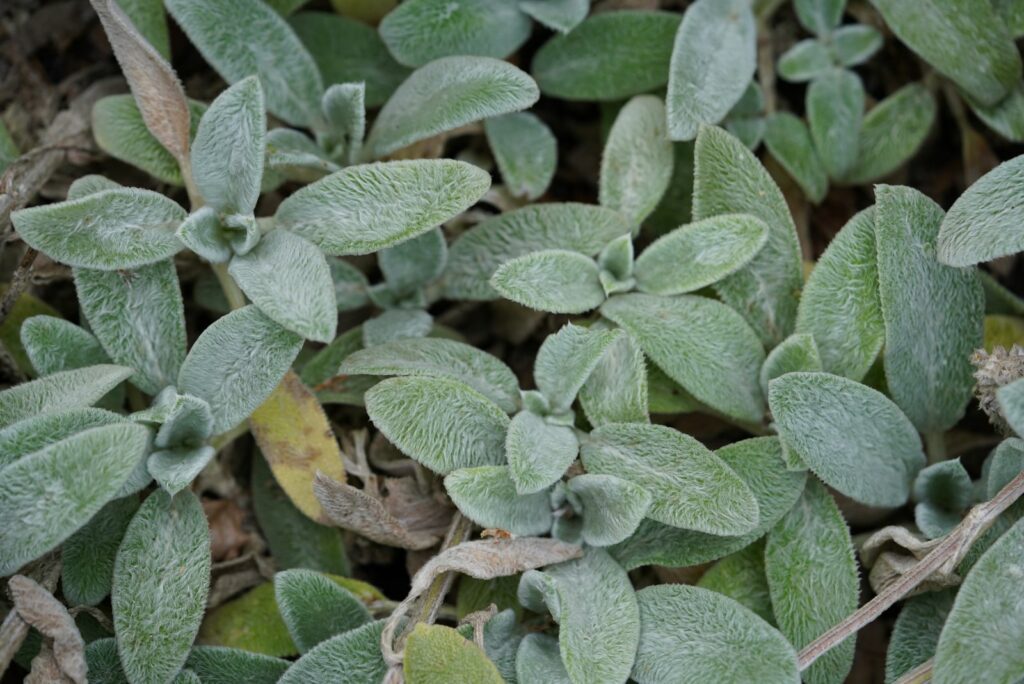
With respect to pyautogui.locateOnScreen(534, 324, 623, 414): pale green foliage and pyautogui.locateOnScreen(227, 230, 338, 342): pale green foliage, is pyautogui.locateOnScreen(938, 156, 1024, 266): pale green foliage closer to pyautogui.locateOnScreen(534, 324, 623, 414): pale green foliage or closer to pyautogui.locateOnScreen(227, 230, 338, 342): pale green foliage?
pyautogui.locateOnScreen(534, 324, 623, 414): pale green foliage

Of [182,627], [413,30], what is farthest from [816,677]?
[413,30]

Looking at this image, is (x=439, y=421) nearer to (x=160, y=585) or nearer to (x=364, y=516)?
(x=364, y=516)

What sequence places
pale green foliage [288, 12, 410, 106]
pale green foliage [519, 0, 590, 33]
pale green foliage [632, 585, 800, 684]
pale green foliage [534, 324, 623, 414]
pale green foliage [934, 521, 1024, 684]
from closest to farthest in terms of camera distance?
1. pale green foliage [934, 521, 1024, 684]
2. pale green foliage [632, 585, 800, 684]
3. pale green foliage [534, 324, 623, 414]
4. pale green foliage [519, 0, 590, 33]
5. pale green foliage [288, 12, 410, 106]

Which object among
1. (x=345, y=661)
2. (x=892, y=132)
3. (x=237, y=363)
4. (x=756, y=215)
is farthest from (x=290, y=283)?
(x=892, y=132)

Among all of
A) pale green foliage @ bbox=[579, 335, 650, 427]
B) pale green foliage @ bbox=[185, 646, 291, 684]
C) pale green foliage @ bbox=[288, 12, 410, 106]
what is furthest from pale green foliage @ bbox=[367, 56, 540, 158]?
pale green foliage @ bbox=[185, 646, 291, 684]

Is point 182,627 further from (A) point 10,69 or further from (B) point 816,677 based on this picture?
(A) point 10,69

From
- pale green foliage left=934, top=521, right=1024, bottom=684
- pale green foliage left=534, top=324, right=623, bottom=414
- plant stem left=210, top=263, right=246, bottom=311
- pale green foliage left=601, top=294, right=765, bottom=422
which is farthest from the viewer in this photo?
plant stem left=210, top=263, right=246, bottom=311
